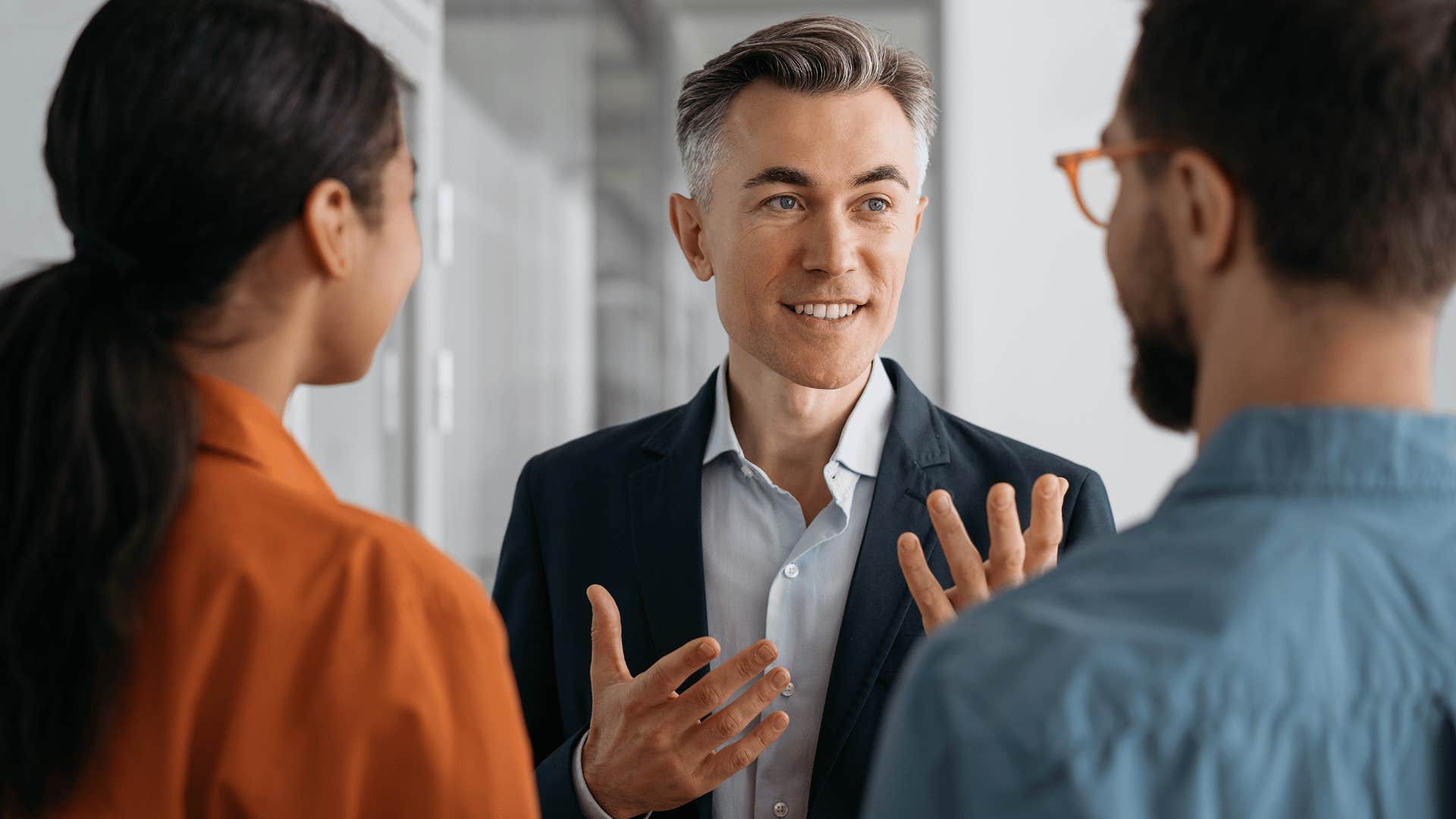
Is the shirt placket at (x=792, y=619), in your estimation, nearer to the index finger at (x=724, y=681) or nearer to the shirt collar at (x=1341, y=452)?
the index finger at (x=724, y=681)

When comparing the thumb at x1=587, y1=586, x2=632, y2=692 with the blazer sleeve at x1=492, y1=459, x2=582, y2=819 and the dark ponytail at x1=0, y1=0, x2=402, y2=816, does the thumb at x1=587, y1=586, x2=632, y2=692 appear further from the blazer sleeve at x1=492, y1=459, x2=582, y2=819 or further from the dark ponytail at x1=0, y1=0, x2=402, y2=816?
the dark ponytail at x1=0, y1=0, x2=402, y2=816


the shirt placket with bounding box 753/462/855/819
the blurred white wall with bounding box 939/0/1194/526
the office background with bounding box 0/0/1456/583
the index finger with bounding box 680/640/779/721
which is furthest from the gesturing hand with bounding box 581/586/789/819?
the blurred white wall with bounding box 939/0/1194/526

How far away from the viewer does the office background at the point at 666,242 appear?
12.9 feet

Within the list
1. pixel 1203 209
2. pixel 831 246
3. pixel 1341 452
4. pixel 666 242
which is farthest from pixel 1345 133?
pixel 666 242

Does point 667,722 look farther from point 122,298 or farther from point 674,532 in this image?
point 122,298

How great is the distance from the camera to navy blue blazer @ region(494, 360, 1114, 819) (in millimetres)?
1534

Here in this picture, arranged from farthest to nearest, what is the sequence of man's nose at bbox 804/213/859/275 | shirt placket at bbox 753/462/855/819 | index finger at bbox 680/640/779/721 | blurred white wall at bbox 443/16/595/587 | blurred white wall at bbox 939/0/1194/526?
blurred white wall at bbox 939/0/1194/526 < blurred white wall at bbox 443/16/595/587 < man's nose at bbox 804/213/859/275 < shirt placket at bbox 753/462/855/819 < index finger at bbox 680/640/779/721

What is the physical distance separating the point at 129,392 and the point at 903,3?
12.5 feet

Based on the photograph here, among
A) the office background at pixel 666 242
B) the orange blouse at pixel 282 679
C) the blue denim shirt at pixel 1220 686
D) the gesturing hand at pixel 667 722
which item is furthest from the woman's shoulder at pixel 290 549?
the office background at pixel 666 242

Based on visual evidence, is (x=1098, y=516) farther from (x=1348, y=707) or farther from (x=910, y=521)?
(x=1348, y=707)

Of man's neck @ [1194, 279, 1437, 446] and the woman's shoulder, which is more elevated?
man's neck @ [1194, 279, 1437, 446]

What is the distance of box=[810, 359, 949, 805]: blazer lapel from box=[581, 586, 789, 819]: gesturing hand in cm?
17

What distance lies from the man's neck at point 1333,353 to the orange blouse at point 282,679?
1.93ft

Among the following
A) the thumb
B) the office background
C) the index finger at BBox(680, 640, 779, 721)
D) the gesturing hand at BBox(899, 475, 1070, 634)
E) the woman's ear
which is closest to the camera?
the woman's ear
